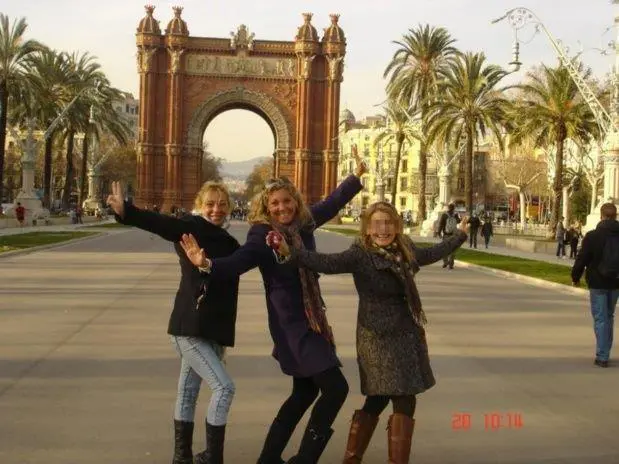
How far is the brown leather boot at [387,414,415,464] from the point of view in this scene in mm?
5266

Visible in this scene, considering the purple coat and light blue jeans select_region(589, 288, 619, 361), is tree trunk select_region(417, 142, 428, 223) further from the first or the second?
the purple coat

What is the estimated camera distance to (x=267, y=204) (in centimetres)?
550

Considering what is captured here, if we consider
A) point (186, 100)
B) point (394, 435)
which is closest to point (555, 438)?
point (394, 435)

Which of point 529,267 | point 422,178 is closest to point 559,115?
point 422,178

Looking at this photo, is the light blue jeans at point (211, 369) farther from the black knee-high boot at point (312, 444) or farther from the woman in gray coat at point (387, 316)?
the woman in gray coat at point (387, 316)

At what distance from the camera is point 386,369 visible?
5199 millimetres

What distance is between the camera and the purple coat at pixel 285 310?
518 centimetres

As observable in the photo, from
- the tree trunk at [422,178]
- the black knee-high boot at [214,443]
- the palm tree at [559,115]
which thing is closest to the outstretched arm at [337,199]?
the black knee-high boot at [214,443]

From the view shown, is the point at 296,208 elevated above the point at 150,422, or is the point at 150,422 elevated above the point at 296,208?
the point at 296,208

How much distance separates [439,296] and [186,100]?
206 ft

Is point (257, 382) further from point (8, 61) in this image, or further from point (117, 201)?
point (8, 61)

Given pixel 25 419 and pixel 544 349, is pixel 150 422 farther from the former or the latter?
pixel 544 349

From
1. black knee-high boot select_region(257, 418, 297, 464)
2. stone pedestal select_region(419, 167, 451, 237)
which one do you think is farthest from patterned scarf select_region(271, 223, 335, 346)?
stone pedestal select_region(419, 167, 451, 237)

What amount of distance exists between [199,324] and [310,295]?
0.67 meters
